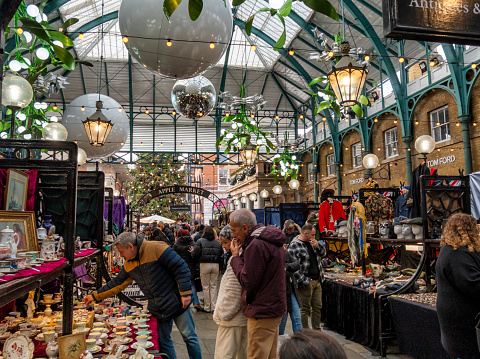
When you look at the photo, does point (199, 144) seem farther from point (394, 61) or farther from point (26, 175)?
point (26, 175)

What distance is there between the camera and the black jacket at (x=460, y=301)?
312 cm

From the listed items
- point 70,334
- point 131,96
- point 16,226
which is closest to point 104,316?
point 70,334

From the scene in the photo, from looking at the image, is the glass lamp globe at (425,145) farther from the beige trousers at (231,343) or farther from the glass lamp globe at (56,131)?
the glass lamp globe at (56,131)

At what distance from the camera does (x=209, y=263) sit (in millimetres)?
8297

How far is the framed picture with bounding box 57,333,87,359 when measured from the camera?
2805 millimetres

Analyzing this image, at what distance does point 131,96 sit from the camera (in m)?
22.4

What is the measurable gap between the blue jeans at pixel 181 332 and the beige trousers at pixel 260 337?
0.93 metres

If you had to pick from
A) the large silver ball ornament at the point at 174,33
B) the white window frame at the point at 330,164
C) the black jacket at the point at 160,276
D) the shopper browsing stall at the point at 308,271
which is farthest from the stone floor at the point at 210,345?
the white window frame at the point at 330,164

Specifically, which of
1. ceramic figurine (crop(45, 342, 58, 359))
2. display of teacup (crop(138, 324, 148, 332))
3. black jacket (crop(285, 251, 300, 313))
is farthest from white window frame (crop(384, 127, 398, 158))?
ceramic figurine (crop(45, 342, 58, 359))

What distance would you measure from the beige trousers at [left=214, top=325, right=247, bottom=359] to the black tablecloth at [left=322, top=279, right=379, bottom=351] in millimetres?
2691

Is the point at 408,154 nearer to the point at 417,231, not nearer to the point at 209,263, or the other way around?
the point at 209,263

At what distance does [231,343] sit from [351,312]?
10.9 feet

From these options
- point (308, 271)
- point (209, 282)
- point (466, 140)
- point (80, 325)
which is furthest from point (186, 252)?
point (466, 140)

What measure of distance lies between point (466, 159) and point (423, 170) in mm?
6085
